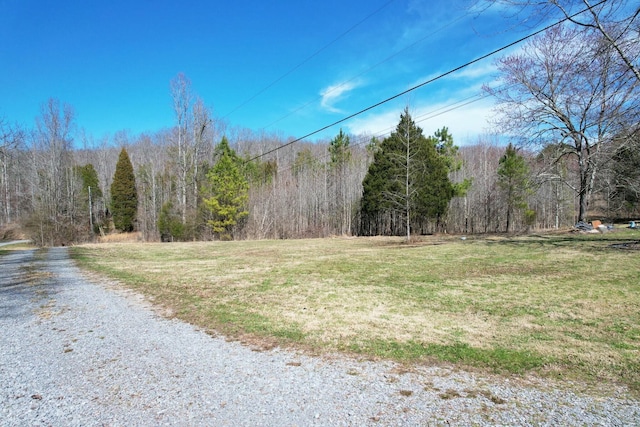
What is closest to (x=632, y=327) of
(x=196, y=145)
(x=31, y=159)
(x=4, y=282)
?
(x=4, y=282)

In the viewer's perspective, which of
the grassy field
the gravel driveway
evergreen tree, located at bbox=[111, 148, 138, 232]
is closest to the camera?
the gravel driveway

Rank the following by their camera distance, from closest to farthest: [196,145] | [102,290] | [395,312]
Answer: [395,312], [102,290], [196,145]

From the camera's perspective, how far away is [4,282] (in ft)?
28.0

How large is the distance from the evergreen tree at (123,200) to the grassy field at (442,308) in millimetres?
35800

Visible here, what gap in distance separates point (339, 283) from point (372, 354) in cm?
420

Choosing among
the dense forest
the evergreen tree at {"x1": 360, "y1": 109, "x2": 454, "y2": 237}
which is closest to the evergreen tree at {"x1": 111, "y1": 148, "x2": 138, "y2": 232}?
the dense forest

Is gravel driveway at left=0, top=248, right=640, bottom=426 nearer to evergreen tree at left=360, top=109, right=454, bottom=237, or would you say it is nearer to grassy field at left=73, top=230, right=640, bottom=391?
grassy field at left=73, top=230, right=640, bottom=391

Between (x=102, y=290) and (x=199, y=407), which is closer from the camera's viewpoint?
(x=199, y=407)

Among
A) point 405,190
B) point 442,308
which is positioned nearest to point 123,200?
point 405,190

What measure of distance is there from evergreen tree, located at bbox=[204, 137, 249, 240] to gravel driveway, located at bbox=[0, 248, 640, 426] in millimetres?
24960

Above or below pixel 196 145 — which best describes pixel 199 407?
below

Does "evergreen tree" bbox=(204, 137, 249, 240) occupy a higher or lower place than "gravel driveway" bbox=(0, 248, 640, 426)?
higher

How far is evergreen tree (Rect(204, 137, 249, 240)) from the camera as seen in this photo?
29.0 m

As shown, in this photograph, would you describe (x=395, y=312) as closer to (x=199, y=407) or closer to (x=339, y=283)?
(x=339, y=283)
